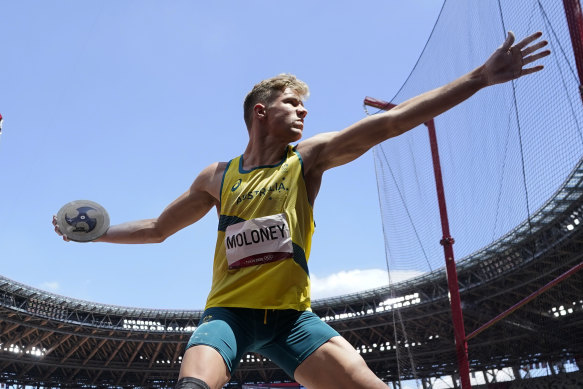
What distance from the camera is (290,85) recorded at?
2410 mm

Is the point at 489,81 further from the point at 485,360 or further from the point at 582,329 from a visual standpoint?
the point at 485,360

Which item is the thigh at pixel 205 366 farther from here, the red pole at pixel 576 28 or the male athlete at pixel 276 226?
the red pole at pixel 576 28

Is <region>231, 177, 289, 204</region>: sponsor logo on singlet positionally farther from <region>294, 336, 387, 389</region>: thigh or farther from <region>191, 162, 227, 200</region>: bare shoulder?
<region>294, 336, 387, 389</region>: thigh

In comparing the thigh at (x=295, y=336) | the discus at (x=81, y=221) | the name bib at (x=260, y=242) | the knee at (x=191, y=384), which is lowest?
the knee at (x=191, y=384)

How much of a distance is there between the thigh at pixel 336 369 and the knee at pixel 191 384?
1.45 ft

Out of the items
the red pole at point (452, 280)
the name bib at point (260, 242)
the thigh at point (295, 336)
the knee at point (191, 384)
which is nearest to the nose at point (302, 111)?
the name bib at point (260, 242)

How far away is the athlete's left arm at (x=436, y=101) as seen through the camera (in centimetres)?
211

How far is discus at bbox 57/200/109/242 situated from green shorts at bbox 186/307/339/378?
91 centimetres

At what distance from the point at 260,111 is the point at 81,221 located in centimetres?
107

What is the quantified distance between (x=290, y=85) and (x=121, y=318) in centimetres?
3328

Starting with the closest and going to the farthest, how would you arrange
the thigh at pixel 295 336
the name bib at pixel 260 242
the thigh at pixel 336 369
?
the thigh at pixel 336 369, the thigh at pixel 295 336, the name bib at pixel 260 242

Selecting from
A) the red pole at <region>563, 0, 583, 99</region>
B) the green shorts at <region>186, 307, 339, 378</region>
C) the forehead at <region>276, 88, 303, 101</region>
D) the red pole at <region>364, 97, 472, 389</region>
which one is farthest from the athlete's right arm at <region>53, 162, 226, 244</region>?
the red pole at <region>364, 97, 472, 389</region>

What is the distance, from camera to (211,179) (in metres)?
2.43

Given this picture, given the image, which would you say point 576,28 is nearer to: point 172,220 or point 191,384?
point 172,220
